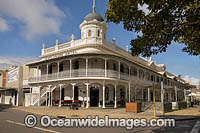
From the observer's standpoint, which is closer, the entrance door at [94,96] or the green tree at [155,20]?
the green tree at [155,20]

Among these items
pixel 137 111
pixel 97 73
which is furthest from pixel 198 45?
pixel 97 73

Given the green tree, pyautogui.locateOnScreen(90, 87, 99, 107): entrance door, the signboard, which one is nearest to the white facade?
pyautogui.locateOnScreen(90, 87, 99, 107): entrance door

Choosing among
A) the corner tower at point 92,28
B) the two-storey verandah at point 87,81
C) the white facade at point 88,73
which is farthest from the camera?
the corner tower at point 92,28

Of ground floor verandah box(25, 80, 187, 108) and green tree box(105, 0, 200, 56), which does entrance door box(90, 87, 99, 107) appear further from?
green tree box(105, 0, 200, 56)

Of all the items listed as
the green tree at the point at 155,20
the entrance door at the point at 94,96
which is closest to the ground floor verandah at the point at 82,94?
the entrance door at the point at 94,96

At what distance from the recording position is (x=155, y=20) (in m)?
7.40

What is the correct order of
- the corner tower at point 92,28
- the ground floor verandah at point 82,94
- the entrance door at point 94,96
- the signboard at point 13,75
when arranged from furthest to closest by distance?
the signboard at point 13,75, the corner tower at point 92,28, the entrance door at point 94,96, the ground floor verandah at point 82,94

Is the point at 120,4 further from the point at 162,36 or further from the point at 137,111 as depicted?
the point at 137,111

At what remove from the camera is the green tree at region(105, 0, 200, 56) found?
7.15m

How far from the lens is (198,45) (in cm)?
844

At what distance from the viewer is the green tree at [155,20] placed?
23.5ft

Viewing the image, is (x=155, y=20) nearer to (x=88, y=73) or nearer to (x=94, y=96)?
(x=88, y=73)

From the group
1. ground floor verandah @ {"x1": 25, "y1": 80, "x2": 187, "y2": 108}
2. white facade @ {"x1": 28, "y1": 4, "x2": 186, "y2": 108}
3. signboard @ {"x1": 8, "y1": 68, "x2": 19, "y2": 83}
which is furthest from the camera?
signboard @ {"x1": 8, "y1": 68, "x2": 19, "y2": 83}

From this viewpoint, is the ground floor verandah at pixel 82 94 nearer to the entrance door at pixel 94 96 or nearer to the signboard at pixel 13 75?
the entrance door at pixel 94 96
